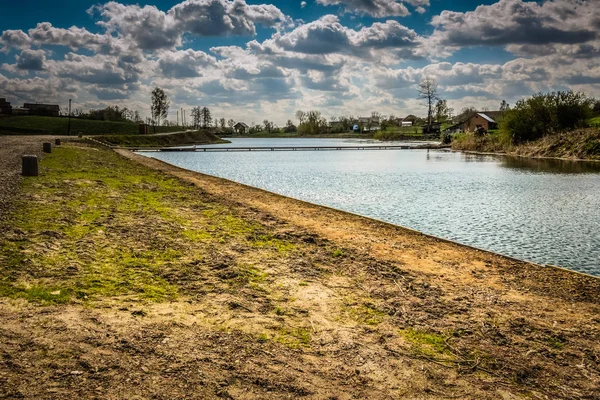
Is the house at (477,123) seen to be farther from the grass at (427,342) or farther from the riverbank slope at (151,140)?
the grass at (427,342)

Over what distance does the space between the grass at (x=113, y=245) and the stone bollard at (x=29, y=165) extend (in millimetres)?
2539

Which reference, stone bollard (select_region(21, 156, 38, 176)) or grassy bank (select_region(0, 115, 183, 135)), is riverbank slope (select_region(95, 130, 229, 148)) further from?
stone bollard (select_region(21, 156, 38, 176))

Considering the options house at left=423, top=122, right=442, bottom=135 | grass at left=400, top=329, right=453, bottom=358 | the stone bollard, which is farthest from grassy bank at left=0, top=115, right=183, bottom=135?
grass at left=400, top=329, right=453, bottom=358

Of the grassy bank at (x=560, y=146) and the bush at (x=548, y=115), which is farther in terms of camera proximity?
the bush at (x=548, y=115)

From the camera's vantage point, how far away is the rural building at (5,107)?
359 ft

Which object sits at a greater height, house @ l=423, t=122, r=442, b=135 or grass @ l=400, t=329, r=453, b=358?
house @ l=423, t=122, r=442, b=135

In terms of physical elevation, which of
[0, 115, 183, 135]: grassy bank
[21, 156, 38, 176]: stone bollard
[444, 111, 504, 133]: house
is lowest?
[21, 156, 38, 176]: stone bollard

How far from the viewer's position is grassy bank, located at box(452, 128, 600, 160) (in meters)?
47.0

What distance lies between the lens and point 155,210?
43.3 feet

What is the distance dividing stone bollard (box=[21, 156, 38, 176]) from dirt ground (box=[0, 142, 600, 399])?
9.34 m

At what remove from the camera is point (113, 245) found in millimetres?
8750

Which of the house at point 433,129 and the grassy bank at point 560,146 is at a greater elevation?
the house at point 433,129

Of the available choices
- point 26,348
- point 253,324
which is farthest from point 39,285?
point 253,324

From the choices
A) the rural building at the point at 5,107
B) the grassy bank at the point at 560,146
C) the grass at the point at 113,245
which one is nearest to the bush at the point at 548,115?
the grassy bank at the point at 560,146
